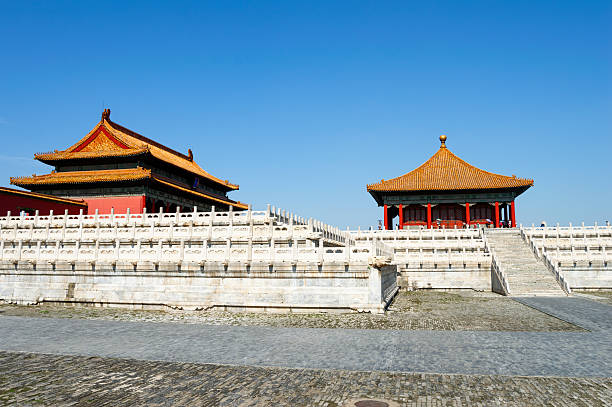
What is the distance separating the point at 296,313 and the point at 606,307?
12282 millimetres

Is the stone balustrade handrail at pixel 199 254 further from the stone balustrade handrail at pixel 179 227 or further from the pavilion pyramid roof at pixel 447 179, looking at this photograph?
the pavilion pyramid roof at pixel 447 179

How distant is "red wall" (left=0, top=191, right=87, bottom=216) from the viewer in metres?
33.3

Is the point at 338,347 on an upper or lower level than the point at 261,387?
upper

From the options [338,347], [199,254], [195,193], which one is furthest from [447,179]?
[338,347]

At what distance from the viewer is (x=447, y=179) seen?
46.9m

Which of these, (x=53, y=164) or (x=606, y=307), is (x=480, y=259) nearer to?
(x=606, y=307)

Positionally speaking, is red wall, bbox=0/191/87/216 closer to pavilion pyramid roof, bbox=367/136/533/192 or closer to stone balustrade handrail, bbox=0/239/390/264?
stone balustrade handrail, bbox=0/239/390/264

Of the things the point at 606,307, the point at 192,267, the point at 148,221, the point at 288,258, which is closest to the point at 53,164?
the point at 148,221

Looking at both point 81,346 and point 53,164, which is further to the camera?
point 53,164

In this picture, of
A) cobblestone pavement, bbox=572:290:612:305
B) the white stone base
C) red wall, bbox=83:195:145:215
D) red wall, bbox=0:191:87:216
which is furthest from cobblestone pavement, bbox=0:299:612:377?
red wall, bbox=83:195:145:215

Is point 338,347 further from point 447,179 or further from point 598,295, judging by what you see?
point 447,179

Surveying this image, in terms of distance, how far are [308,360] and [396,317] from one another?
6.69m

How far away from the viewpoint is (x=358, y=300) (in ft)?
54.3

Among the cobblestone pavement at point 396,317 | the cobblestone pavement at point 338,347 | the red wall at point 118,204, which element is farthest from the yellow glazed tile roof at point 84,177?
the cobblestone pavement at point 338,347
